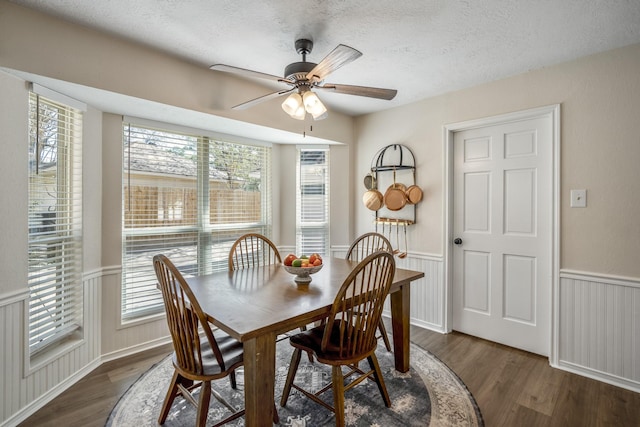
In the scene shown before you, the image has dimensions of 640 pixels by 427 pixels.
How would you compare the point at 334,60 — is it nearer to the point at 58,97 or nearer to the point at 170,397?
the point at 58,97

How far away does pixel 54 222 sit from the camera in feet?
6.93

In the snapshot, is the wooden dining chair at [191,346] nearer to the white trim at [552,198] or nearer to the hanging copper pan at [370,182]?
the white trim at [552,198]

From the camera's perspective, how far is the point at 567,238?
2.35 m

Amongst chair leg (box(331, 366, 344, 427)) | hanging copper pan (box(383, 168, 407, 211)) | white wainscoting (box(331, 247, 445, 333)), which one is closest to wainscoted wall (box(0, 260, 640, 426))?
white wainscoting (box(331, 247, 445, 333))

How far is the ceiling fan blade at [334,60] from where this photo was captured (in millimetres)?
1454

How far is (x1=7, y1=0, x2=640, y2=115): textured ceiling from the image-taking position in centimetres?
169

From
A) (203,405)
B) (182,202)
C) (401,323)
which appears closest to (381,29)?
(401,323)

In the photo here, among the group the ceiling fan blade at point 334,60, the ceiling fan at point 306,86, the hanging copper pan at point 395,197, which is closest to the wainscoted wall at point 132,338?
the hanging copper pan at point 395,197

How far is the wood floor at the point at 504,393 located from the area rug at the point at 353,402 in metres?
0.10

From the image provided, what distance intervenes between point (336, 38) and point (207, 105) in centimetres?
115

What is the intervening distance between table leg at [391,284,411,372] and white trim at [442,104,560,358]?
0.97m

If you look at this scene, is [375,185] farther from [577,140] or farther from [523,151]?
[577,140]

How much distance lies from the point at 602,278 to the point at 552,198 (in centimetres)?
65

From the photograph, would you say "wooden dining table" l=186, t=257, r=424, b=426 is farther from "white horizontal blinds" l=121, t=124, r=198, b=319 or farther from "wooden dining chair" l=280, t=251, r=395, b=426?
"white horizontal blinds" l=121, t=124, r=198, b=319
